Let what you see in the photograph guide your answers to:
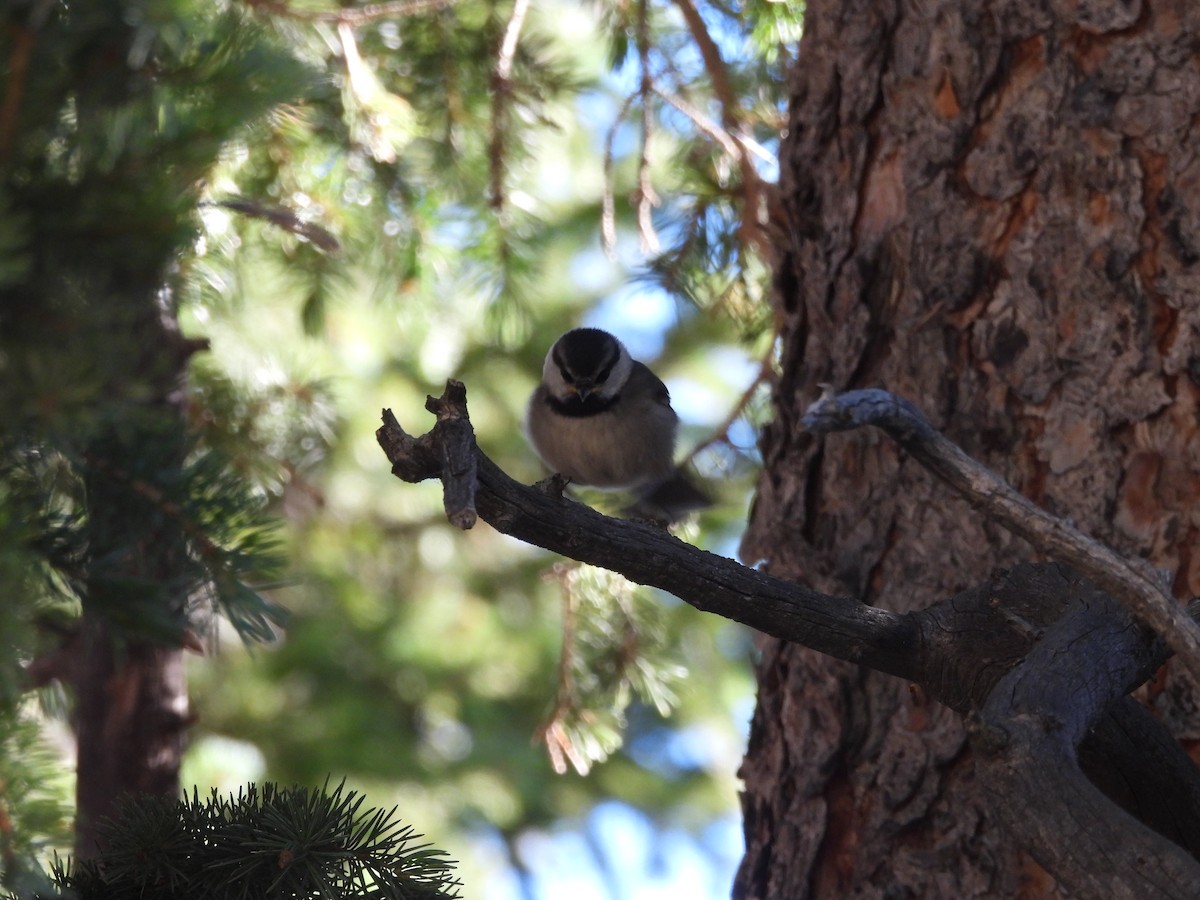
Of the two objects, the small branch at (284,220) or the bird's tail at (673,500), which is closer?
the small branch at (284,220)

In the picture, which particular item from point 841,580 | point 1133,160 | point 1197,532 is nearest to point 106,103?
point 841,580

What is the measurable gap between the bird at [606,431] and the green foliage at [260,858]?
6.59ft

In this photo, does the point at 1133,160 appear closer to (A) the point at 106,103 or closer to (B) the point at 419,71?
(A) the point at 106,103

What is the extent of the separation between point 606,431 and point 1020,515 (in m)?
2.16

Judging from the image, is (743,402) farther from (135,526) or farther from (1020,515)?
(1020,515)

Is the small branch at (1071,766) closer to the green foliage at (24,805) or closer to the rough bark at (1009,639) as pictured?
the rough bark at (1009,639)

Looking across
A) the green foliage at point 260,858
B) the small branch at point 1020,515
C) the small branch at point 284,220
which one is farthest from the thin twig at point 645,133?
the green foliage at point 260,858

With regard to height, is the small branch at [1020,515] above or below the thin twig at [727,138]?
below

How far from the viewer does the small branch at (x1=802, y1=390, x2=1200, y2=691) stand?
145 centimetres

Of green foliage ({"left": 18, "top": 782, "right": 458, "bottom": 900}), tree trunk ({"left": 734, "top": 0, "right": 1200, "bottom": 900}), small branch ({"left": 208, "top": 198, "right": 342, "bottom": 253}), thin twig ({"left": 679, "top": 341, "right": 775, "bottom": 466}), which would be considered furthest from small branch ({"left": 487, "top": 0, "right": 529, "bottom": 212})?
green foliage ({"left": 18, "top": 782, "right": 458, "bottom": 900})

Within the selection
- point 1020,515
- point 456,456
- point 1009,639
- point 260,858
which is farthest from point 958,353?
point 260,858

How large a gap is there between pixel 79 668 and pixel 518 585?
307cm

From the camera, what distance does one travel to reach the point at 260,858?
158 cm

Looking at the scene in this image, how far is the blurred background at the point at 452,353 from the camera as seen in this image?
312 centimetres
